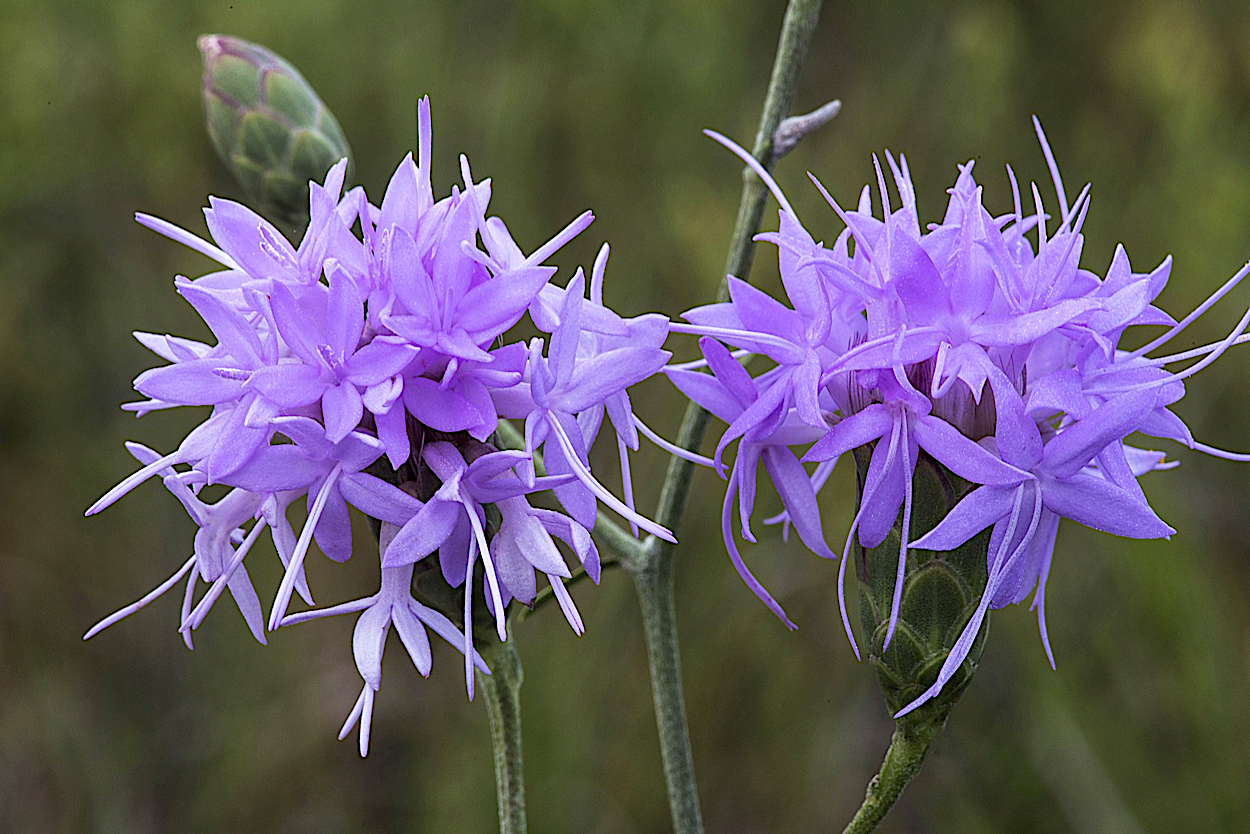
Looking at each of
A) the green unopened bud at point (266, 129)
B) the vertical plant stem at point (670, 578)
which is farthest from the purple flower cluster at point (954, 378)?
the green unopened bud at point (266, 129)

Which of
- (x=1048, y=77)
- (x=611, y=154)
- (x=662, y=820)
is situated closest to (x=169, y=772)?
(x=662, y=820)

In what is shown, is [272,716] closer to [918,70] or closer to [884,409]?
[884,409]

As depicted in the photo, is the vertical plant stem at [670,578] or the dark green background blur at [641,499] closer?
the vertical plant stem at [670,578]

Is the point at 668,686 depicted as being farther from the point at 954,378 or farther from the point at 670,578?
the point at 954,378

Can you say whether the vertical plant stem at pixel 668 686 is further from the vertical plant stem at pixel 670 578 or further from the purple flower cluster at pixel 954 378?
the purple flower cluster at pixel 954 378

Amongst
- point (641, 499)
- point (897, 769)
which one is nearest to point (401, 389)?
point (897, 769)

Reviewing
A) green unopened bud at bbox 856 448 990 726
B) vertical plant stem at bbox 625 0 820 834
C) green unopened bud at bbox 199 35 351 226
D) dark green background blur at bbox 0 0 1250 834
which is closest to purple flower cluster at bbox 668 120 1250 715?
green unopened bud at bbox 856 448 990 726
